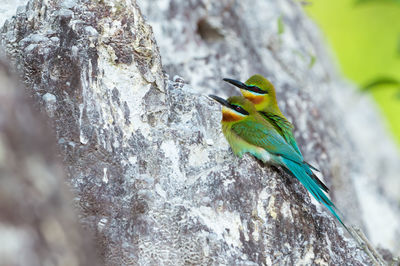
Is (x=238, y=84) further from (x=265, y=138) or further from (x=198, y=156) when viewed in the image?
(x=198, y=156)

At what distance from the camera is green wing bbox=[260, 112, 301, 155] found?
3.28 metres

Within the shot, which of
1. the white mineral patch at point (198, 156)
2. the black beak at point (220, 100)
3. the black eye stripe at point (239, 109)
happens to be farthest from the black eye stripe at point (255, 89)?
the white mineral patch at point (198, 156)

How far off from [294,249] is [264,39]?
2.18 m

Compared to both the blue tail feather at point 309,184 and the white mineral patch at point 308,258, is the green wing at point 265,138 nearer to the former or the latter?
the blue tail feather at point 309,184

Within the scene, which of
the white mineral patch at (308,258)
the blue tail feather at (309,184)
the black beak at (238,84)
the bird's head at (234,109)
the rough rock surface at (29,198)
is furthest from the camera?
Result: the black beak at (238,84)

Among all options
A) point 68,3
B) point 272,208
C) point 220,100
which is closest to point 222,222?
point 272,208

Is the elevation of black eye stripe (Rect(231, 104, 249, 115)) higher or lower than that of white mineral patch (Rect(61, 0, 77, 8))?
lower

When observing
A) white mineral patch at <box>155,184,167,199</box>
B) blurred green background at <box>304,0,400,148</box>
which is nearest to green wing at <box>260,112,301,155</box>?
white mineral patch at <box>155,184,167,199</box>

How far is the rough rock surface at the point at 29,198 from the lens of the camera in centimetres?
121

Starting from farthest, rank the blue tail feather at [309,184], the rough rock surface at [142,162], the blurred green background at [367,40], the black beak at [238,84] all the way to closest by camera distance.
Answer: the blurred green background at [367,40] → the black beak at [238,84] → the blue tail feather at [309,184] → the rough rock surface at [142,162]

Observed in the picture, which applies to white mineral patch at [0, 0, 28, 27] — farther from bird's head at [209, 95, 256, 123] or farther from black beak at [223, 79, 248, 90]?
black beak at [223, 79, 248, 90]

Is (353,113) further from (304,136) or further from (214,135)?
(214,135)

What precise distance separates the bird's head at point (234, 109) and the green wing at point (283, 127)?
0.49 ft

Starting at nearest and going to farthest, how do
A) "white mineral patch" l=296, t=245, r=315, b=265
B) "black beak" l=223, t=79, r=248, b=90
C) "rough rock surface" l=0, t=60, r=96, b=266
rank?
"rough rock surface" l=0, t=60, r=96, b=266 → "white mineral patch" l=296, t=245, r=315, b=265 → "black beak" l=223, t=79, r=248, b=90
